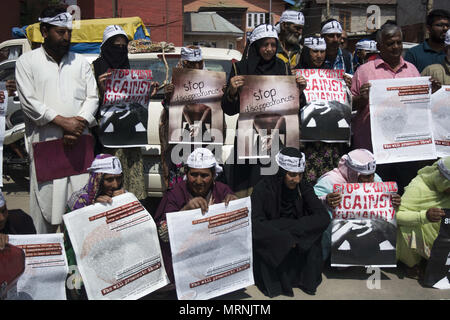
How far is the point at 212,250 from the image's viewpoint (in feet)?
11.5

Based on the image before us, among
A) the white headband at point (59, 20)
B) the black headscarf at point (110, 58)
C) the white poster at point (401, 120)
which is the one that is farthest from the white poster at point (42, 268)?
the white poster at point (401, 120)

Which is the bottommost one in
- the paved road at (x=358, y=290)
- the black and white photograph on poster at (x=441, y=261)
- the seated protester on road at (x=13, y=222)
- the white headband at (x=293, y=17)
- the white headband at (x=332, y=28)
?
the paved road at (x=358, y=290)

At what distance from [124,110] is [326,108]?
1.85m

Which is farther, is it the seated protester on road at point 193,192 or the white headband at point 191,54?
the white headband at point 191,54

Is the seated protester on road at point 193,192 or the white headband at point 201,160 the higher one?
the white headband at point 201,160

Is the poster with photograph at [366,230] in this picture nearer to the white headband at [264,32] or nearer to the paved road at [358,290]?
the paved road at [358,290]

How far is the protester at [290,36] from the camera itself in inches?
191

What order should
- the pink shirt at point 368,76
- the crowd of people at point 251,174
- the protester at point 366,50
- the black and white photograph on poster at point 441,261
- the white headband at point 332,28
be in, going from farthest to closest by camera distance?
the protester at point 366,50 → the white headband at point 332,28 → the pink shirt at point 368,76 → the black and white photograph on poster at point 441,261 → the crowd of people at point 251,174

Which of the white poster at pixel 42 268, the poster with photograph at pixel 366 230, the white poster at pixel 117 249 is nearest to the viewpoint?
the white poster at pixel 42 268

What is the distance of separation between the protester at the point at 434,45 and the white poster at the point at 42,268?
156 inches

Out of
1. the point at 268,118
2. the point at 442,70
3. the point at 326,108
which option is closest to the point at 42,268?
the point at 268,118

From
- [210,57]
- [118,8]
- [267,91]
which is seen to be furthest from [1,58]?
[118,8]

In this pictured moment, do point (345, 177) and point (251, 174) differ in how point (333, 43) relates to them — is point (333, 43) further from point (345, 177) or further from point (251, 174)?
point (251, 174)

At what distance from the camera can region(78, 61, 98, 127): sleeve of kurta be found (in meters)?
4.05
